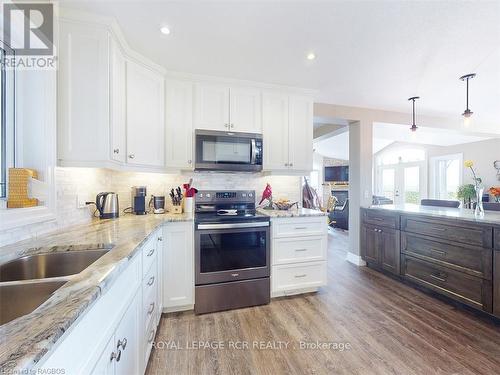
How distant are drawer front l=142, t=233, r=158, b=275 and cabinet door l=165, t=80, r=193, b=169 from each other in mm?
973

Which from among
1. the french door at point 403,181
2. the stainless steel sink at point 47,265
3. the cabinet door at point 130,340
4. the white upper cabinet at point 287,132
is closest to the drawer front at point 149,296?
the cabinet door at point 130,340

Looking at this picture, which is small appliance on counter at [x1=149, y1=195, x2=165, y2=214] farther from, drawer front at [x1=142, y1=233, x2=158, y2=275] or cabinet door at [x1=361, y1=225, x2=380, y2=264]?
cabinet door at [x1=361, y1=225, x2=380, y2=264]

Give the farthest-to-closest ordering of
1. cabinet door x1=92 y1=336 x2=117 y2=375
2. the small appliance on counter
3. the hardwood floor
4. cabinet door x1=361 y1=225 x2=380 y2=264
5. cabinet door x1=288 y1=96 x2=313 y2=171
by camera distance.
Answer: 1. cabinet door x1=361 y1=225 x2=380 y2=264
2. cabinet door x1=288 y1=96 x2=313 y2=171
3. the small appliance on counter
4. the hardwood floor
5. cabinet door x1=92 y1=336 x2=117 y2=375

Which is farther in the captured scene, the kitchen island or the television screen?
the television screen

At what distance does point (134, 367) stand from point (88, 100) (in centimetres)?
176

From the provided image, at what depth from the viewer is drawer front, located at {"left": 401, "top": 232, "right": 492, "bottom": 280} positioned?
198 centimetres

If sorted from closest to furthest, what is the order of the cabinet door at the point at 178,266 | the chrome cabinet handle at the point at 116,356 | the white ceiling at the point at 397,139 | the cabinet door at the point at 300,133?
1. the chrome cabinet handle at the point at 116,356
2. the cabinet door at the point at 178,266
3. the cabinet door at the point at 300,133
4. the white ceiling at the point at 397,139

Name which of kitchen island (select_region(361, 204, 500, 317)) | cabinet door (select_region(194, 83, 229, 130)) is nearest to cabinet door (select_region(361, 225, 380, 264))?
kitchen island (select_region(361, 204, 500, 317))

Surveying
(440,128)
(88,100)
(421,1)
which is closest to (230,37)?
(88,100)

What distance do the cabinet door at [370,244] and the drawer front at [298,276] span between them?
106 centimetres

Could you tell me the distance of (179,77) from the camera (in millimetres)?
2414

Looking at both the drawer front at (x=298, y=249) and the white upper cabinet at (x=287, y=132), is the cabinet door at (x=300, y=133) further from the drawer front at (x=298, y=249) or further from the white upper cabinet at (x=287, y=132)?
the drawer front at (x=298, y=249)

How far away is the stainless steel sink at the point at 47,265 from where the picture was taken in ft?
3.47

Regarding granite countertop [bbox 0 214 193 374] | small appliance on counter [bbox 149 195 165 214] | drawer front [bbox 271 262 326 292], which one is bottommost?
drawer front [bbox 271 262 326 292]
